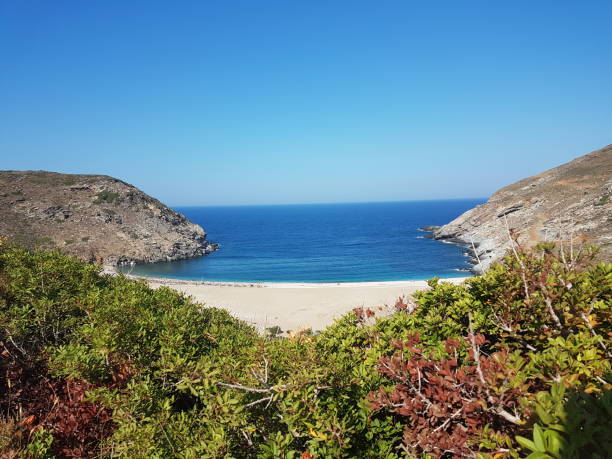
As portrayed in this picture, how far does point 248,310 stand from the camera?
108ft

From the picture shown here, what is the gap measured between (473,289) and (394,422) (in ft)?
9.40

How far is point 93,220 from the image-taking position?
68.8 m

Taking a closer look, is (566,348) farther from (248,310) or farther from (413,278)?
(413,278)

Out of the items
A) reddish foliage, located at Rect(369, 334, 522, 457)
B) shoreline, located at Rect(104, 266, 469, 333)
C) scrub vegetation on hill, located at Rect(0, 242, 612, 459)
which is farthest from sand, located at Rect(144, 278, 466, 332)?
reddish foliage, located at Rect(369, 334, 522, 457)

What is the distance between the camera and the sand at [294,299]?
29.6m

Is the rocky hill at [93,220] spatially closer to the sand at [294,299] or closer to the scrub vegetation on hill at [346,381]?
the sand at [294,299]

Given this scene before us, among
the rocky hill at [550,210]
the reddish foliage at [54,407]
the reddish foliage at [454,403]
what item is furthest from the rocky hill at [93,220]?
the reddish foliage at [454,403]

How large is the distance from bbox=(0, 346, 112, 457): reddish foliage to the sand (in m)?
21.6

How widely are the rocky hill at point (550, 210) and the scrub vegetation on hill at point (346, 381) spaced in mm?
35895

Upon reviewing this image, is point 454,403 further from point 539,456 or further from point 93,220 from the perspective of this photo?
point 93,220

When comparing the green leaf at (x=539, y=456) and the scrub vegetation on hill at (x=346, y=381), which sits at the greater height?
the green leaf at (x=539, y=456)

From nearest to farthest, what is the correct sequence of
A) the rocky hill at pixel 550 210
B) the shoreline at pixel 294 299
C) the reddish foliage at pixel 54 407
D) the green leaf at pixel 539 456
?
1. the green leaf at pixel 539 456
2. the reddish foliage at pixel 54 407
3. the shoreline at pixel 294 299
4. the rocky hill at pixel 550 210

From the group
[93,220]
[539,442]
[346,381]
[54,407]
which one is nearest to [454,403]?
[346,381]

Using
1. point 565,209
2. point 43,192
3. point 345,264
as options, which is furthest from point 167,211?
point 565,209
